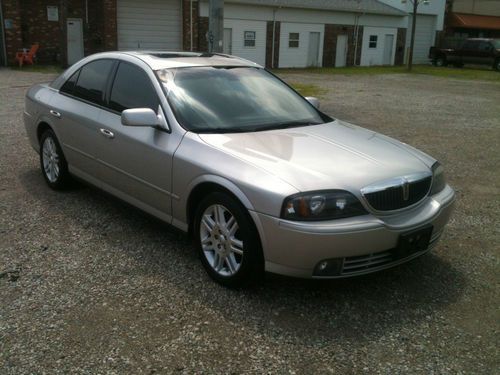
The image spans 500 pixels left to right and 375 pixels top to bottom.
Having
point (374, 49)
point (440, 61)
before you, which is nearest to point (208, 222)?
point (374, 49)

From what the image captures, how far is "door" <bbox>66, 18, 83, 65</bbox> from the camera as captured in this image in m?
24.5

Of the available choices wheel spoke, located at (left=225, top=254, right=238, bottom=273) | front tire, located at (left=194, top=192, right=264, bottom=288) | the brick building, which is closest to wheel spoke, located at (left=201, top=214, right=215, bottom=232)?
front tire, located at (left=194, top=192, right=264, bottom=288)

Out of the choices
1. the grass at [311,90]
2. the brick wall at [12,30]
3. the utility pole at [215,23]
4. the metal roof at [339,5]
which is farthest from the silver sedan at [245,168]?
the metal roof at [339,5]

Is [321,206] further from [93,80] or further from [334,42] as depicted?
[334,42]

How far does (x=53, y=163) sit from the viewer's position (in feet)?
18.9

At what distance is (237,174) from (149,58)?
182cm

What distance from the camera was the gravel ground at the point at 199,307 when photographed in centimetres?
296

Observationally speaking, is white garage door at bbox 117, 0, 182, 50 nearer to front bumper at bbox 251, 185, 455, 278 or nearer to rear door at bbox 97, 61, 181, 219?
rear door at bbox 97, 61, 181, 219

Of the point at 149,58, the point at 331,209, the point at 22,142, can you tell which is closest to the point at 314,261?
the point at 331,209

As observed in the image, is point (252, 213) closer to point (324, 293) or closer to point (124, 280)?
point (324, 293)

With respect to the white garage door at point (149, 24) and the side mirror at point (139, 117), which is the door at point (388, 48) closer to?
the white garage door at point (149, 24)

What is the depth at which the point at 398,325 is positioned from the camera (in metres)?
3.33

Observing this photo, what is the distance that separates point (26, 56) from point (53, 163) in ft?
63.9

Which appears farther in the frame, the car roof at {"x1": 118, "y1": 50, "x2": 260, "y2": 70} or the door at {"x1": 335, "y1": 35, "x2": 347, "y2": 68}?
the door at {"x1": 335, "y1": 35, "x2": 347, "y2": 68}
